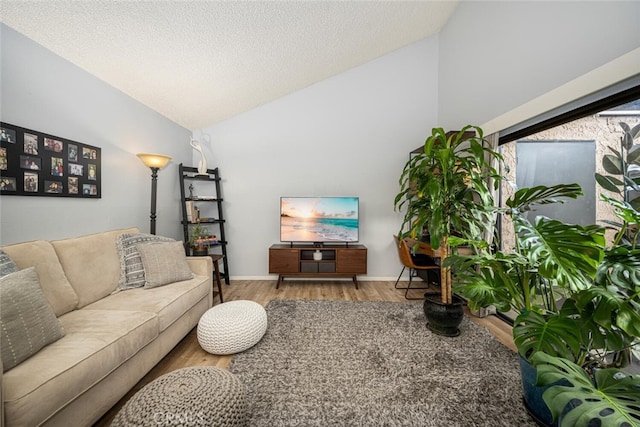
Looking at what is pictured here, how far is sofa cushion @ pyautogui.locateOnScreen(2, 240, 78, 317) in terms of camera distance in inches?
53.2

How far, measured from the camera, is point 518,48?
6.73ft

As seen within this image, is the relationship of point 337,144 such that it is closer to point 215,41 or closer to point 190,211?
point 215,41

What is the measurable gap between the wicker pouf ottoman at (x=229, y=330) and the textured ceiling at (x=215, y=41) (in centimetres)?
225

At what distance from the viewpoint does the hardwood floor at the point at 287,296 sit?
1681 mm

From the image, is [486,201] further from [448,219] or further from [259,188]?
[259,188]

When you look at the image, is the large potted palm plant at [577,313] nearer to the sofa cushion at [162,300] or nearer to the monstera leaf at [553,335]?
the monstera leaf at [553,335]

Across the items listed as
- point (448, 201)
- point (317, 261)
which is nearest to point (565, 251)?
point (448, 201)

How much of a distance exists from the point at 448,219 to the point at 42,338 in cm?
258

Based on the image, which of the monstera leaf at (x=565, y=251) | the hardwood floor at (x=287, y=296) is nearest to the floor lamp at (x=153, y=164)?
the hardwood floor at (x=287, y=296)

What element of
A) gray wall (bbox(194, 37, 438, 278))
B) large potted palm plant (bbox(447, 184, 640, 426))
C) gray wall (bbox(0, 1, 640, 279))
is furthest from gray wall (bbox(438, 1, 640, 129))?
large potted palm plant (bbox(447, 184, 640, 426))

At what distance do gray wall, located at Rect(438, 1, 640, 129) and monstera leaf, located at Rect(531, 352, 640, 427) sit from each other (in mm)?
1795

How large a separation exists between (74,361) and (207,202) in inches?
104

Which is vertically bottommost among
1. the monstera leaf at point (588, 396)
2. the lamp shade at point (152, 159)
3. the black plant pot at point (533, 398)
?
the black plant pot at point (533, 398)

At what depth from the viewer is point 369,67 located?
136 inches
